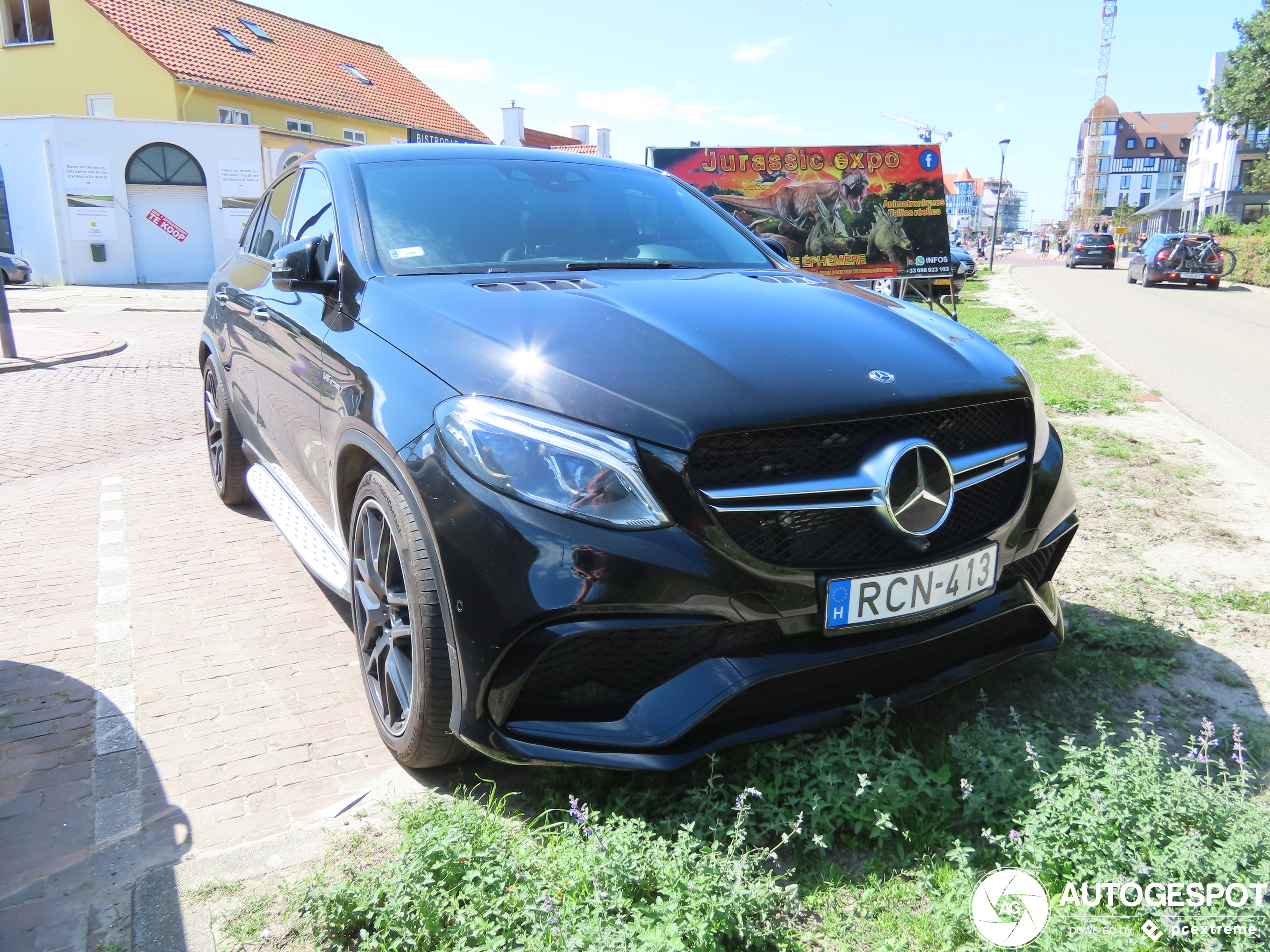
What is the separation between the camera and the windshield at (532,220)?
321cm

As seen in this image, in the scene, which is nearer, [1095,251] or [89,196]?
[89,196]

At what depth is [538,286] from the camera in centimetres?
288

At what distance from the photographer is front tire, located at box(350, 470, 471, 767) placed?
2357mm

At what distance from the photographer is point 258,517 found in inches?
211

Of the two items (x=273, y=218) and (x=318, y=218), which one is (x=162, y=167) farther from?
(x=318, y=218)

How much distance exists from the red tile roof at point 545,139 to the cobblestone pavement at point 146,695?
5048cm

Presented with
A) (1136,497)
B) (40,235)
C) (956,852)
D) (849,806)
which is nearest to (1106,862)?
(956,852)

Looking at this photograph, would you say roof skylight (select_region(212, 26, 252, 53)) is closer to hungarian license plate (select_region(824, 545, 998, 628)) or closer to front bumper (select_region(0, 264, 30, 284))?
front bumper (select_region(0, 264, 30, 284))

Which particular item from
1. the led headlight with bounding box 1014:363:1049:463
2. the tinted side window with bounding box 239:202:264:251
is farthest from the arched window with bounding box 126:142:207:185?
the led headlight with bounding box 1014:363:1049:463

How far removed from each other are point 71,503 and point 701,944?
5.28m

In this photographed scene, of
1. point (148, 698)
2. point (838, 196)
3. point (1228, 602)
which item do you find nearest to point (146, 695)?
point (148, 698)

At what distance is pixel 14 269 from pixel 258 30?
14.8m

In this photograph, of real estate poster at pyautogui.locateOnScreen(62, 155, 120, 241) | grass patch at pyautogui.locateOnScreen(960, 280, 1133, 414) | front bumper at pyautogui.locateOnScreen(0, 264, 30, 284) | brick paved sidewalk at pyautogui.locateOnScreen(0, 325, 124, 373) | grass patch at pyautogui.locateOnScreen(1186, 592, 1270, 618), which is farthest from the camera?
real estate poster at pyautogui.locateOnScreen(62, 155, 120, 241)

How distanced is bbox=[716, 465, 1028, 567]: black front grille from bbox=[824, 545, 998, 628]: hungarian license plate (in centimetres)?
4
